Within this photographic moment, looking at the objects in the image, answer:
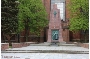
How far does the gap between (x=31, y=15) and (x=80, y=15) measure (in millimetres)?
6964

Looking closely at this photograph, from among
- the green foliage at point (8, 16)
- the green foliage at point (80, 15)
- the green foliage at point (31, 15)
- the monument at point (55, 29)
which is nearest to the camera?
the green foliage at point (8, 16)

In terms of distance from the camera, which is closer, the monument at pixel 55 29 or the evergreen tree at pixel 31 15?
the monument at pixel 55 29

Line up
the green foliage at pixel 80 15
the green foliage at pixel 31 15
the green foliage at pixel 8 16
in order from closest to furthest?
1. the green foliage at pixel 8 16
2. the green foliage at pixel 80 15
3. the green foliage at pixel 31 15

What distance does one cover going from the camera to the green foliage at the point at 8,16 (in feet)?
82.5

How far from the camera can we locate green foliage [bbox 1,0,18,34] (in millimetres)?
25144

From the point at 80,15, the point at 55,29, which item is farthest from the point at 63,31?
the point at 80,15

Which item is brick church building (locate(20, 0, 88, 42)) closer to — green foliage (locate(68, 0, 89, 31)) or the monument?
the monument

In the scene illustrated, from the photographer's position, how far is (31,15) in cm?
3475

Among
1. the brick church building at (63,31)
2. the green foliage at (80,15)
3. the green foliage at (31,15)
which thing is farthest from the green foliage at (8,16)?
the brick church building at (63,31)

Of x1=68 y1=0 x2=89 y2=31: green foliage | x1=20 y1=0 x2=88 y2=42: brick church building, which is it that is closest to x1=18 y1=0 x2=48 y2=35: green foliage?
x1=68 y1=0 x2=89 y2=31: green foliage

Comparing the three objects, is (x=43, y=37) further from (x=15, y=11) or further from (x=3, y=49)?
(x=3, y=49)

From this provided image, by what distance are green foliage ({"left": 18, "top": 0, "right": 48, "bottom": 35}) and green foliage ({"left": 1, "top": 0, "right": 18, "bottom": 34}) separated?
24.4 feet

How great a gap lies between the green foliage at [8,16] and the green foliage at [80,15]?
9307mm

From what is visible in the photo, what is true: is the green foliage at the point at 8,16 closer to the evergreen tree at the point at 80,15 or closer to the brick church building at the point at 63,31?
the evergreen tree at the point at 80,15
